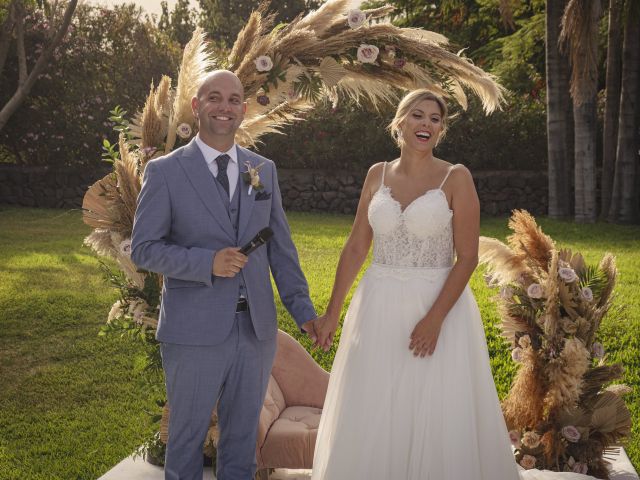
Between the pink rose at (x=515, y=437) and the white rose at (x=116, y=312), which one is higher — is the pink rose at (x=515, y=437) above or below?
below

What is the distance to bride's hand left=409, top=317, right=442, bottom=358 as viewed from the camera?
13.4ft

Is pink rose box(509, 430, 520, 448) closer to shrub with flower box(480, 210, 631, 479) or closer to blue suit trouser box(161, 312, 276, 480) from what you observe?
shrub with flower box(480, 210, 631, 479)

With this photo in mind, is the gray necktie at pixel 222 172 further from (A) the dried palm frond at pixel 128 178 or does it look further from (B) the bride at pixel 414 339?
(A) the dried palm frond at pixel 128 178

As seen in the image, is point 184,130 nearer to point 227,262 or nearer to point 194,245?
point 194,245

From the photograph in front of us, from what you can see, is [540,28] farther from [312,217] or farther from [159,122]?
[159,122]

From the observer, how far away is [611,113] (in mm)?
16438

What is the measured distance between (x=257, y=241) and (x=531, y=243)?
2295 millimetres

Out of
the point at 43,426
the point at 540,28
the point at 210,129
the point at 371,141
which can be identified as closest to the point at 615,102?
the point at 540,28

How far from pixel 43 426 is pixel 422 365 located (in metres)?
4.13

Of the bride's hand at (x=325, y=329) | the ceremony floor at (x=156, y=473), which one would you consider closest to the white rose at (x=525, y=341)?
the ceremony floor at (x=156, y=473)

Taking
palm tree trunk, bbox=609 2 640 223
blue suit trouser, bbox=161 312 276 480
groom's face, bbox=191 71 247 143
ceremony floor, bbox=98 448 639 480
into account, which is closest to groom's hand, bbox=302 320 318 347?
blue suit trouser, bbox=161 312 276 480

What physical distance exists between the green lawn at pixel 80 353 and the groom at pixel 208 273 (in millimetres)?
1390

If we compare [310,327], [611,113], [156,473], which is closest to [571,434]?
[310,327]

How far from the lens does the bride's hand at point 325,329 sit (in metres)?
4.13
